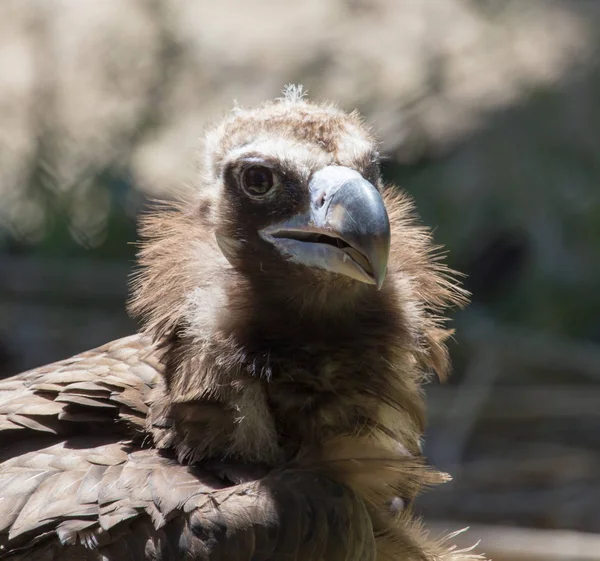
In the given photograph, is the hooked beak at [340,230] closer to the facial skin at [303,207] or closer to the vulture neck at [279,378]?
the facial skin at [303,207]

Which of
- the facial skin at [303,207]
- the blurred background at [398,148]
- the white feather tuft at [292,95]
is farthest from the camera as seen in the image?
the blurred background at [398,148]

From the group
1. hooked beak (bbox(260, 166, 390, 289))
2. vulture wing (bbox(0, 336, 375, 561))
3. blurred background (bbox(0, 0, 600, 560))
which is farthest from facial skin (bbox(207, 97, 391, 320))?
blurred background (bbox(0, 0, 600, 560))

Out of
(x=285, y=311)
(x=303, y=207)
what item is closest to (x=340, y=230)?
(x=303, y=207)

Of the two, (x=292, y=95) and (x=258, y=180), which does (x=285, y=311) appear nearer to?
(x=258, y=180)

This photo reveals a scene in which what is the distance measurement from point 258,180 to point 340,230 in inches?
14.1

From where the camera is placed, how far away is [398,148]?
8.13 m

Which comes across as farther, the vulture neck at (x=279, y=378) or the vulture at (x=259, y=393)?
the vulture neck at (x=279, y=378)

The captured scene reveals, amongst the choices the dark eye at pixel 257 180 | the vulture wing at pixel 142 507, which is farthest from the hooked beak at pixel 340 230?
the vulture wing at pixel 142 507

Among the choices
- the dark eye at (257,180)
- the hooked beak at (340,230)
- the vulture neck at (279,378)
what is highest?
the dark eye at (257,180)

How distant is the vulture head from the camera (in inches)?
116

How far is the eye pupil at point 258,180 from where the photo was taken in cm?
302

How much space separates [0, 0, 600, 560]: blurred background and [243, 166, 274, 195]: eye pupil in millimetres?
4194

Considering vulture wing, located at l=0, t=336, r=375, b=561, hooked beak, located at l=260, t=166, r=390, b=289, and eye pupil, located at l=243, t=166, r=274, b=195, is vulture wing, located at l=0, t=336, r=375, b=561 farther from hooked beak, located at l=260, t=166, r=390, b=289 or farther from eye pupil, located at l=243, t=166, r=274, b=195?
eye pupil, located at l=243, t=166, r=274, b=195

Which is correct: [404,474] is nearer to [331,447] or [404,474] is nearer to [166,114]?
[331,447]
